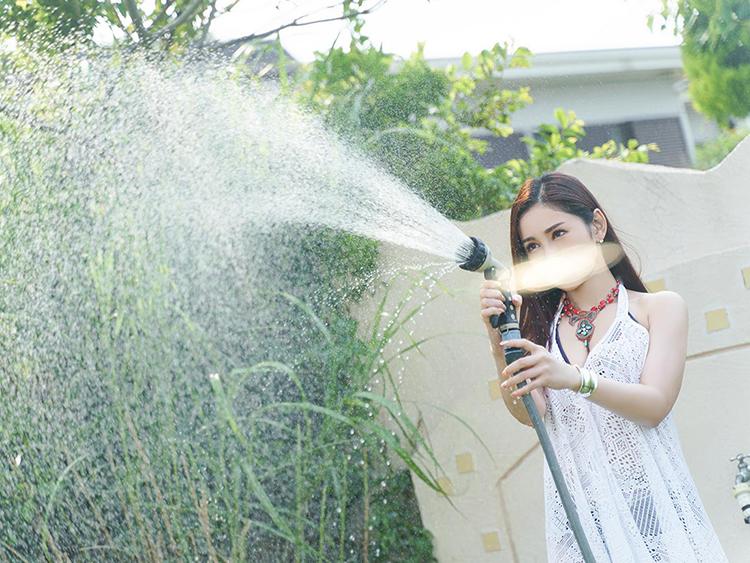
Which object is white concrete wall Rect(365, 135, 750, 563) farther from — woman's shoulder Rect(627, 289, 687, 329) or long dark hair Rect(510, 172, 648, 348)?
woman's shoulder Rect(627, 289, 687, 329)

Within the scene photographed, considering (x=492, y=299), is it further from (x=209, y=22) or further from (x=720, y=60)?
(x=720, y=60)

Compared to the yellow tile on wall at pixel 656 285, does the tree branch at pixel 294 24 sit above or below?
above

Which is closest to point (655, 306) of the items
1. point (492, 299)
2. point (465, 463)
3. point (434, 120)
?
point (492, 299)

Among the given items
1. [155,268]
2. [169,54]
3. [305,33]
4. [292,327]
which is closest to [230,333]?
[292,327]

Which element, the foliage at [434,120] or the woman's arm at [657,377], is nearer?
the woman's arm at [657,377]

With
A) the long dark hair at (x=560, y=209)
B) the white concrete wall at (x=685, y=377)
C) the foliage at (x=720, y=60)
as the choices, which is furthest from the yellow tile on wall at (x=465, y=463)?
the foliage at (x=720, y=60)

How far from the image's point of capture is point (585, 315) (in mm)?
2443

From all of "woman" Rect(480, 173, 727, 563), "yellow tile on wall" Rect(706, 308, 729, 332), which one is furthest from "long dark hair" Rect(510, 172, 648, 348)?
A: "yellow tile on wall" Rect(706, 308, 729, 332)

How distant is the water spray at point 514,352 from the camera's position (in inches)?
78.9

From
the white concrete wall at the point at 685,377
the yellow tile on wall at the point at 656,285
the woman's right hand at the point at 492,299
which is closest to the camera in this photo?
the woman's right hand at the point at 492,299

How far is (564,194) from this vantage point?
244 cm

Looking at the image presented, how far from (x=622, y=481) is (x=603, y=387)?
23 centimetres

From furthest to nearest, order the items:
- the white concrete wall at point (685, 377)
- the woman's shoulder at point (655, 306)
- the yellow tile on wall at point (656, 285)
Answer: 1. the yellow tile on wall at point (656, 285)
2. the white concrete wall at point (685, 377)
3. the woman's shoulder at point (655, 306)

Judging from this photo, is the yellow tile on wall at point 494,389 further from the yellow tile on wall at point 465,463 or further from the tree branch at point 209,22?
the tree branch at point 209,22
